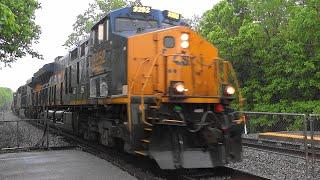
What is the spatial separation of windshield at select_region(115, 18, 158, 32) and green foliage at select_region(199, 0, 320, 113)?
12150 millimetres

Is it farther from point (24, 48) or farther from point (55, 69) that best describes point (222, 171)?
point (24, 48)

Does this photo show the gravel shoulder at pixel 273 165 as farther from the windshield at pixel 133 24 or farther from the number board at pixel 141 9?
the number board at pixel 141 9

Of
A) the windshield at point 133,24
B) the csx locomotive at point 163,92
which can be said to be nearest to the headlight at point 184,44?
the csx locomotive at point 163,92

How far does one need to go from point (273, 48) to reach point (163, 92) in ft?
55.3

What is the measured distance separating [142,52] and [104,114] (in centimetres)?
275

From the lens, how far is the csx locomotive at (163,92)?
831 cm

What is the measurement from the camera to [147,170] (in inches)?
364

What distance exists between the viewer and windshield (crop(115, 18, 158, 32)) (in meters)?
10.2

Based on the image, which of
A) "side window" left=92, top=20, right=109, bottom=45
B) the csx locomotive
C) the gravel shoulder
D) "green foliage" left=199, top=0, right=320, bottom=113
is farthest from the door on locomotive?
"green foliage" left=199, top=0, right=320, bottom=113

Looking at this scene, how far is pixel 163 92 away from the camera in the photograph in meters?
8.77

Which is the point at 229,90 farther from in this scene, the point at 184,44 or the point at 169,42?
the point at 169,42

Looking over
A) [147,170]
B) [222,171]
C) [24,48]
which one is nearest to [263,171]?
[222,171]

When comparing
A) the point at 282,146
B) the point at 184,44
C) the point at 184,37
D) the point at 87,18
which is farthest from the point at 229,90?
the point at 87,18

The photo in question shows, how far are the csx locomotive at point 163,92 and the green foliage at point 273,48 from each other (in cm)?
1225
